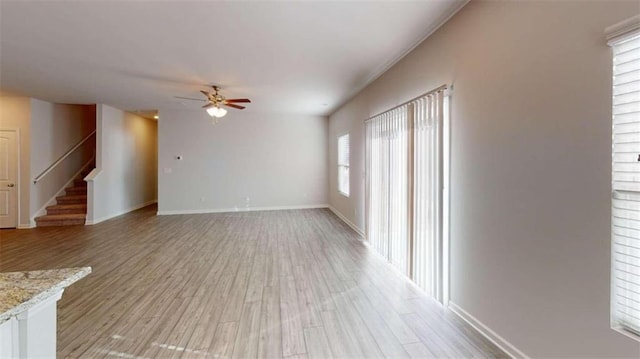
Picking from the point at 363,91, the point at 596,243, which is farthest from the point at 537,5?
the point at 363,91

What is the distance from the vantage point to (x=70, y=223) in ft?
20.4

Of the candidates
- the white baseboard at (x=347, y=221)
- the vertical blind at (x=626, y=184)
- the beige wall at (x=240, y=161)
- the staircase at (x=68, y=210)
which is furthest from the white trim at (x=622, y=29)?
the staircase at (x=68, y=210)

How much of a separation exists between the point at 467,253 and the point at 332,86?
12.1ft

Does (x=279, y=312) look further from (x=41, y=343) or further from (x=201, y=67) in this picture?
(x=201, y=67)

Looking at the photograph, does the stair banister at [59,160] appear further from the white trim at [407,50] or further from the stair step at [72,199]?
the white trim at [407,50]

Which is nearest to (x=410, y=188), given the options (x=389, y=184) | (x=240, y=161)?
(x=389, y=184)

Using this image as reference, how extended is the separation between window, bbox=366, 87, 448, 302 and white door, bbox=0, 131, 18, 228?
7.62 metres

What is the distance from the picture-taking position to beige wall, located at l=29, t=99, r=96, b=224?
607 centimetres

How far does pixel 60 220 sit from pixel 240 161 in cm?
421

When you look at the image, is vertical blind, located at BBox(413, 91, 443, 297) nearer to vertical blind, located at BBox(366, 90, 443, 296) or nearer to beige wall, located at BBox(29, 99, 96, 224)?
vertical blind, located at BBox(366, 90, 443, 296)

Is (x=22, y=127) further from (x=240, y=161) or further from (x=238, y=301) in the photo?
(x=238, y=301)

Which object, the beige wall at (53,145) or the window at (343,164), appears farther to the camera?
the window at (343,164)

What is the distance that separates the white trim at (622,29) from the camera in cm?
126

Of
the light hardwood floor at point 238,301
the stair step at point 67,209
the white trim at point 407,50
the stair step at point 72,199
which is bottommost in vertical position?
the light hardwood floor at point 238,301
